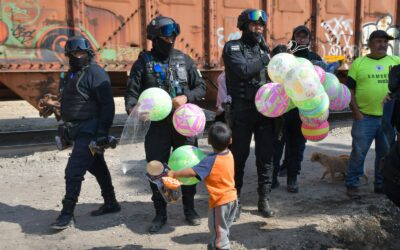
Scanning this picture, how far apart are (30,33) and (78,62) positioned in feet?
10.6

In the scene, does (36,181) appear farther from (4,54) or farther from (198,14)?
(198,14)

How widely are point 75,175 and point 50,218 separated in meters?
0.70

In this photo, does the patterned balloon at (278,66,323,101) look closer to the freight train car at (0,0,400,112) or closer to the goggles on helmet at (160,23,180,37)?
the goggles on helmet at (160,23,180,37)

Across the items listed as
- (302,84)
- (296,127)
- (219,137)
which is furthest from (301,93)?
(296,127)

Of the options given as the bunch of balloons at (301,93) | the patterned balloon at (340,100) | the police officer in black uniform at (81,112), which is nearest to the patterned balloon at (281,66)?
the bunch of balloons at (301,93)

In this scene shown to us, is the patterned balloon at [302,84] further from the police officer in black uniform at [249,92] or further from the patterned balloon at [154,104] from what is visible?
the patterned balloon at [154,104]

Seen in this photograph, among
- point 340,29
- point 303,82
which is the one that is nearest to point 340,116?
point 340,29

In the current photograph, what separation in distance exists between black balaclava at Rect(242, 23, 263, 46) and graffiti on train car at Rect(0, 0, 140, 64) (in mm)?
3807

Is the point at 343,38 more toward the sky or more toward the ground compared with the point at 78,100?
more toward the sky

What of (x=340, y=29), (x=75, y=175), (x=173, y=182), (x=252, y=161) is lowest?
(x=252, y=161)

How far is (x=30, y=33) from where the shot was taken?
668cm

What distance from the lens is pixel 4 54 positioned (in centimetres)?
655

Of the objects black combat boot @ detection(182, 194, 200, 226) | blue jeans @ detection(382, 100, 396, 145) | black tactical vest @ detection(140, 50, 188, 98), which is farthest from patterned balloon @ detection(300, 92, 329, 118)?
black combat boot @ detection(182, 194, 200, 226)

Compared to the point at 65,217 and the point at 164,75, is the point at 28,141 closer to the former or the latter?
the point at 65,217
